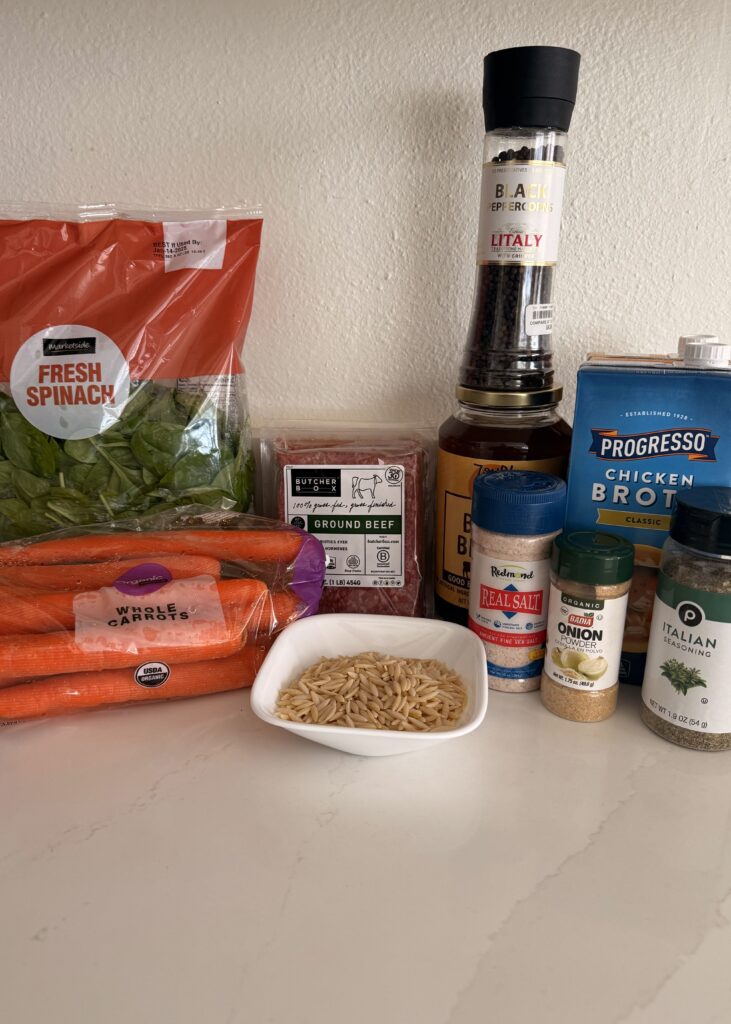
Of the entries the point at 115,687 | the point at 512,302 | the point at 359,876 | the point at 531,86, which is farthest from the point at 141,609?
the point at 531,86

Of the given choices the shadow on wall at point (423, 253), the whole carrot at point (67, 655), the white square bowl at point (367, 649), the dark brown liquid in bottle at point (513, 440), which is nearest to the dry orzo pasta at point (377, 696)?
the white square bowl at point (367, 649)

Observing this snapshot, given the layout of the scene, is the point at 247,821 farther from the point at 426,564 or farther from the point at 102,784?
the point at 426,564

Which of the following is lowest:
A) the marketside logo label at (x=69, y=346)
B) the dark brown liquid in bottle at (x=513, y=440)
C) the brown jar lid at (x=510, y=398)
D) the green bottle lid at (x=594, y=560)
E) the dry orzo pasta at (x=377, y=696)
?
the dry orzo pasta at (x=377, y=696)

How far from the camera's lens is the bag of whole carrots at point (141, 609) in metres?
0.75

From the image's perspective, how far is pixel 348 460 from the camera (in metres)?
0.86

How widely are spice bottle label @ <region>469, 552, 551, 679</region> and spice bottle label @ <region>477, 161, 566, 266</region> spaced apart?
0.95 ft

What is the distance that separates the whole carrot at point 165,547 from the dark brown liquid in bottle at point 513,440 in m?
0.20

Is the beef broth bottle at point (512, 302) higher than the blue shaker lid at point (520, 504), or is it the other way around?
the beef broth bottle at point (512, 302)

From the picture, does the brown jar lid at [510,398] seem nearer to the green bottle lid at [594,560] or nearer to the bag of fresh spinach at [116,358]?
the green bottle lid at [594,560]

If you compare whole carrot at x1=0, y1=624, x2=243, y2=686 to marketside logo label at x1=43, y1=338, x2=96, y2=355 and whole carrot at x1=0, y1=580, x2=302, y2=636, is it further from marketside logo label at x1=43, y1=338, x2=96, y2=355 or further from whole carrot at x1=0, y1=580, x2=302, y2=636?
marketside logo label at x1=43, y1=338, x2=96, y2=355

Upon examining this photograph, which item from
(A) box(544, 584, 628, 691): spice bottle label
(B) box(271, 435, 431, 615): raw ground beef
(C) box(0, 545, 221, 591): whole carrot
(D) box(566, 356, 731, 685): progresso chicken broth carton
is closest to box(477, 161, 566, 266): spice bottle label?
(D) box(566, 356, 731, 685): progresso chicken broth carton

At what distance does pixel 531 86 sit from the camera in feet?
2.38

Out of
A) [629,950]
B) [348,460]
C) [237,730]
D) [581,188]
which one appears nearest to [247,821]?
[237,730]

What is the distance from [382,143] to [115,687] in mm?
637
